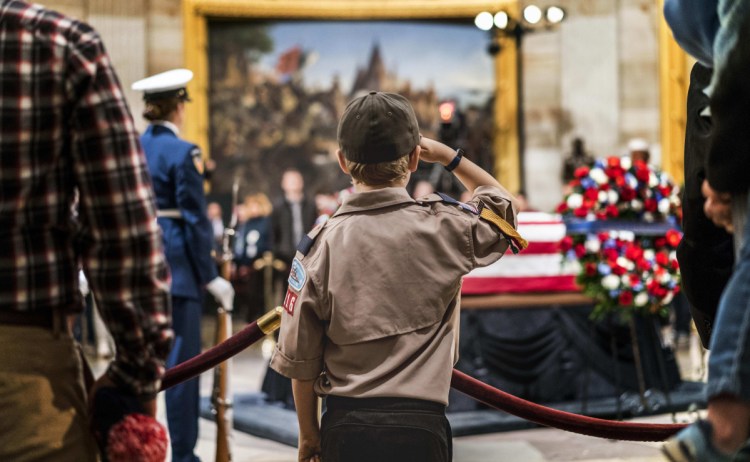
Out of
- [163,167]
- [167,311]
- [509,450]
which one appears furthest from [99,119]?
[509,450]

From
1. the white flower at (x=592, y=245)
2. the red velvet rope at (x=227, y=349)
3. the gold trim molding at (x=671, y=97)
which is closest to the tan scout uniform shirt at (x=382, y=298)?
the red velvet rope at (x=227, y=349)

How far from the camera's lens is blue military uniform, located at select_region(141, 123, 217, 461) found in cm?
556

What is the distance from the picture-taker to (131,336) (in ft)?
7.28

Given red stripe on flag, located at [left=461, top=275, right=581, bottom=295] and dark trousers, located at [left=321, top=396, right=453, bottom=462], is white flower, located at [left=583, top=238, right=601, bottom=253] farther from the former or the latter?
dark trousers, located at [left=321, top=396, right=453, bottom=462]

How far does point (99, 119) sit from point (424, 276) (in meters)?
1.06

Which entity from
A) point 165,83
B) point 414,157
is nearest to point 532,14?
point 165,83

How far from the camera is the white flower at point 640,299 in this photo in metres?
7.55

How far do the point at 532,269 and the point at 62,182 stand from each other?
6365mm

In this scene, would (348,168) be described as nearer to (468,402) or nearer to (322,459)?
(322,459)

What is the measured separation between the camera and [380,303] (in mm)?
2893

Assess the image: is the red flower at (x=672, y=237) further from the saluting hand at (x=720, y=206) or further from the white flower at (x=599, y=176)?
the saluting hand at (x=720, y=206)

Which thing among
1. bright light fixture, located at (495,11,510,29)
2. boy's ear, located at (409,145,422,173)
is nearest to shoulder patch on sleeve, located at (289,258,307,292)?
boy's ear, located at (409,145,422,173)

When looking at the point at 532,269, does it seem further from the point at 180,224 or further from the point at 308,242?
the point at 308,242

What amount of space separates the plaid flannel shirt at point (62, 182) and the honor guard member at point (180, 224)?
3.32 meters
